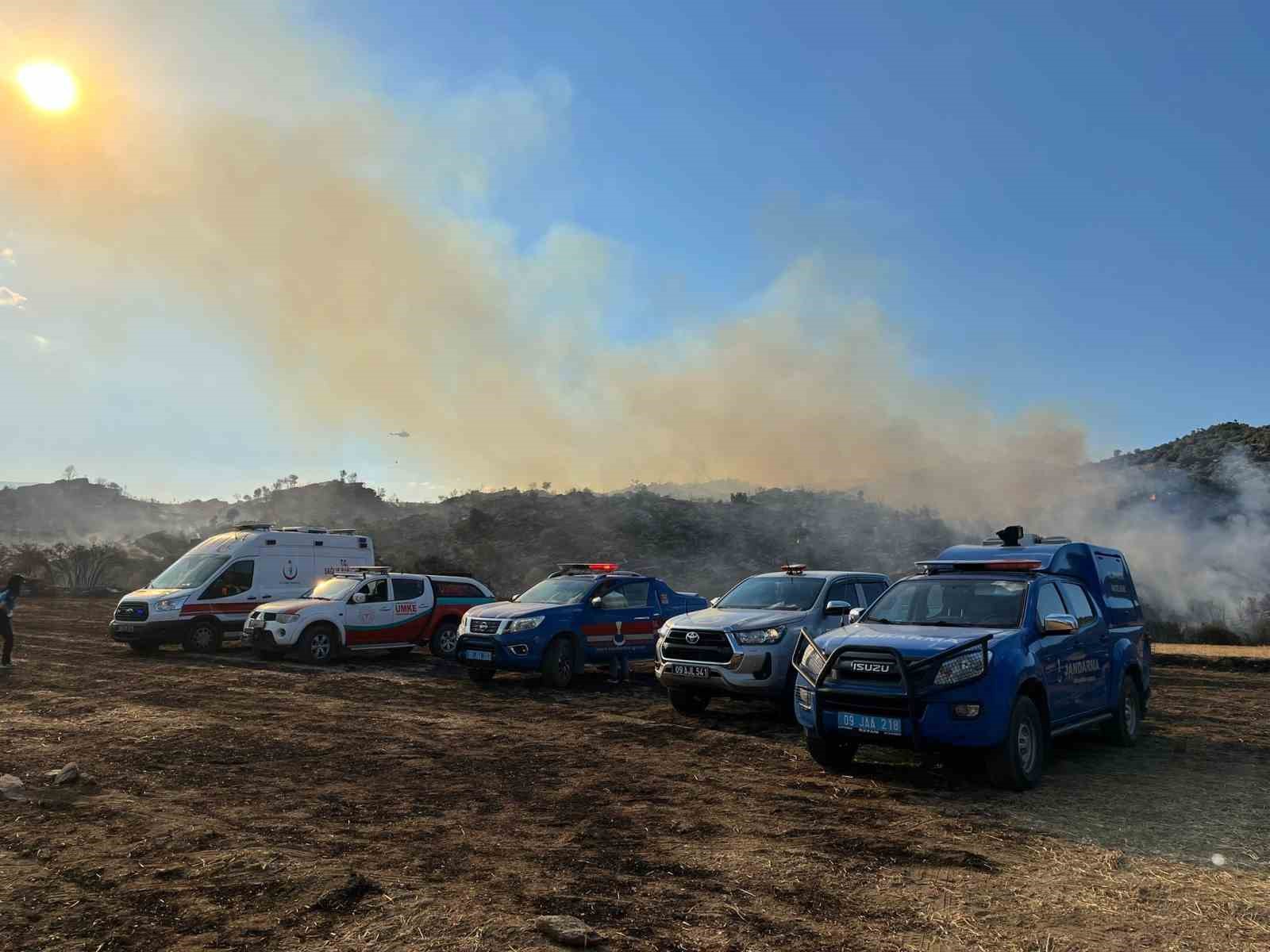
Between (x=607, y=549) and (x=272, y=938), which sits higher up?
(x=607, y=549)

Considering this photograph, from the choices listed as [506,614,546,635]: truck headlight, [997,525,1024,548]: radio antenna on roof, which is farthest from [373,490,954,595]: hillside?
[997,525,1024,548]: radio antenna on roof

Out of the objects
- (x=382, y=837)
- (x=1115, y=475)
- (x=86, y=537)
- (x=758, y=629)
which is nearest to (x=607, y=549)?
(x=1115, y=475)

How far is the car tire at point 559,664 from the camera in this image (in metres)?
13.2

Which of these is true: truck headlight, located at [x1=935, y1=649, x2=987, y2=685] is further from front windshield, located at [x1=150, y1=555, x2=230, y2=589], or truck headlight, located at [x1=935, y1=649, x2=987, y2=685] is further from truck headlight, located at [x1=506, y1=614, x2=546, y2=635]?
front windshield, located at [x1=150, y1=555, x2=230, y2=589]

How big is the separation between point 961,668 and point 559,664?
297 inches

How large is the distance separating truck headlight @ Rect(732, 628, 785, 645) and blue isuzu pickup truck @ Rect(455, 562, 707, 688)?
406 cm

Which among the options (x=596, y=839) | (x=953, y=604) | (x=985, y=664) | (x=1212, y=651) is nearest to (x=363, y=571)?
(x=953, y=604)

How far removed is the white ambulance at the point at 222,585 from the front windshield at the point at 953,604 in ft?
45.9

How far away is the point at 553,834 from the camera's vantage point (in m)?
5.80

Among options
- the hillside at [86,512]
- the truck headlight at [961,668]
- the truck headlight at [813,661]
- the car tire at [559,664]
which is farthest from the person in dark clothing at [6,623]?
the hillside at [86,512]

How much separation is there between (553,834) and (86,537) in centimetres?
5859

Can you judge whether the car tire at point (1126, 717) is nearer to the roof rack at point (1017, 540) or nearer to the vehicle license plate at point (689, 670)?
the roof rack at point (1017, 540)

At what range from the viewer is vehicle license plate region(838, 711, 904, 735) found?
23.0 feet

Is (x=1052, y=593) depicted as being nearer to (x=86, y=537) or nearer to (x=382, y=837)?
(x=382, y=837)
